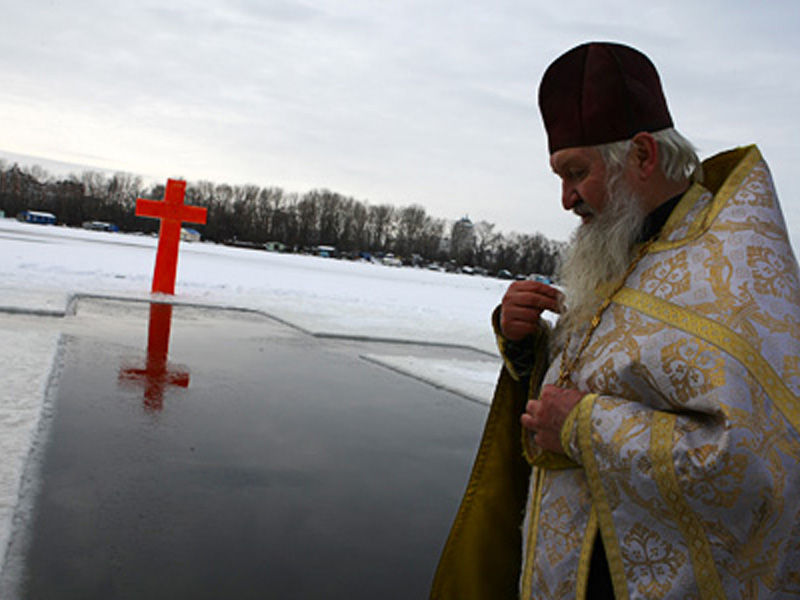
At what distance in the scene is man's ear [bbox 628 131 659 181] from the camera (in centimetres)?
Answer: 159

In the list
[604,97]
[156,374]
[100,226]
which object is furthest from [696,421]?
[100,226]

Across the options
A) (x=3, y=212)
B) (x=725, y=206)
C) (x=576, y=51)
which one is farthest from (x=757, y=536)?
(x=3, y=212)

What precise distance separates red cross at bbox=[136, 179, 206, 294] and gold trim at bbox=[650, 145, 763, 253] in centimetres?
1254

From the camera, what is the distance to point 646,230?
1.68 meters

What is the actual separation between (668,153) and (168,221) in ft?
42.8

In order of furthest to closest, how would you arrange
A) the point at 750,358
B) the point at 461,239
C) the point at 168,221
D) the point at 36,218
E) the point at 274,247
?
the point at 461,239 < the point at 274,247 < the point at 36,218 < the point at 168,221 < the point at 750,358

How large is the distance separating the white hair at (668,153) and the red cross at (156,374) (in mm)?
4741

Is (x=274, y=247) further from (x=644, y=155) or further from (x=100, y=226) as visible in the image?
(x=644, y=155)

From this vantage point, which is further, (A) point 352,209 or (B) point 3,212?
(A) point 352,209

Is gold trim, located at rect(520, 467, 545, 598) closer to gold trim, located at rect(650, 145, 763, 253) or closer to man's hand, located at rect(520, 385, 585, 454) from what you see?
man's hand, located at rect(520, 385, 585, 454)

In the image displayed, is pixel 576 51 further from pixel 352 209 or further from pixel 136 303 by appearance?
pixel 352 209

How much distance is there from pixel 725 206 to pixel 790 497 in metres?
0.61

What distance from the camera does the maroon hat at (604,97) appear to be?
1.60 metres

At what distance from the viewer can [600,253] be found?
1.71 m
